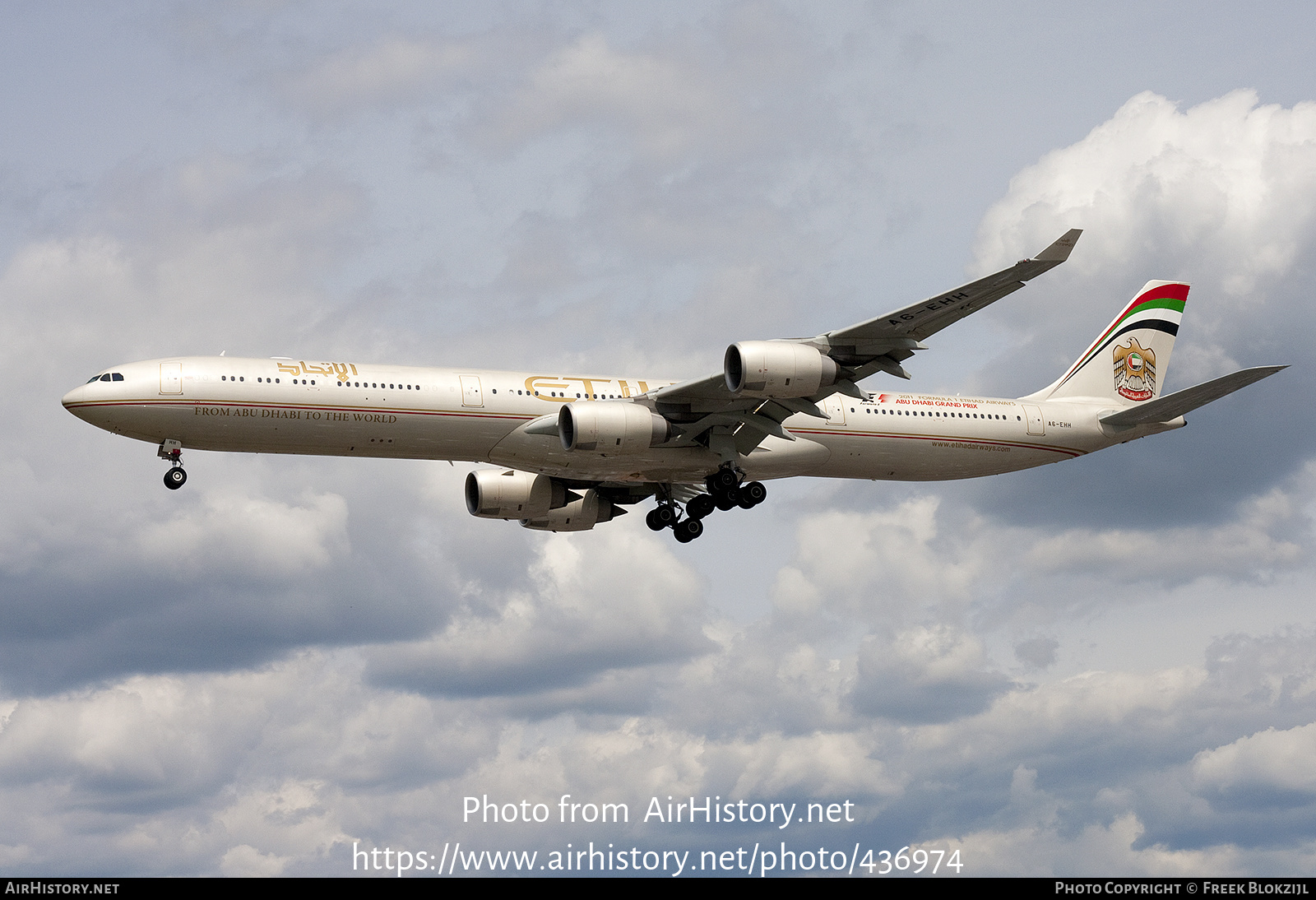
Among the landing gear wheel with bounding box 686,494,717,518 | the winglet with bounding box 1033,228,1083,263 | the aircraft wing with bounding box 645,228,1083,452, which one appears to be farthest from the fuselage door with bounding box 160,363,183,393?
the winglet with bounding box 1033,228,1083,263

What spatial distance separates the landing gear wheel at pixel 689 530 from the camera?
50656 mm

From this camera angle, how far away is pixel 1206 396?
47469 mm

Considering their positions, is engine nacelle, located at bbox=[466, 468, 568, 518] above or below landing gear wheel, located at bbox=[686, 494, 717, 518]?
above

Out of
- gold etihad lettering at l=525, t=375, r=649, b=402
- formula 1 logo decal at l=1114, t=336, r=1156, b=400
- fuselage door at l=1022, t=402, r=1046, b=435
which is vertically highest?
formula 1 logo decal at l=1114, t=336, r=1156, b=400

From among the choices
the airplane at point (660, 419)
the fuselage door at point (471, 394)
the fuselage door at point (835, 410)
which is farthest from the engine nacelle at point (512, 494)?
the fuselage door at point (835, 410)

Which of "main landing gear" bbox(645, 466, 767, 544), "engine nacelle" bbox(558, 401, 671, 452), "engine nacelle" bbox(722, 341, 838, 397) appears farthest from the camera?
"main landing gear" bbox(645, 466, 767, 544)

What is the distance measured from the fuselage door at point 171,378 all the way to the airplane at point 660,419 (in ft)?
0.16

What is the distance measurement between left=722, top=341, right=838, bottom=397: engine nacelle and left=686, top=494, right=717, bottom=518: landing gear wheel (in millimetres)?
8828

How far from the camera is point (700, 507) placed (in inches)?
1976

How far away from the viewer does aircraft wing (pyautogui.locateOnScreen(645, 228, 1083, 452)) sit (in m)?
38.5

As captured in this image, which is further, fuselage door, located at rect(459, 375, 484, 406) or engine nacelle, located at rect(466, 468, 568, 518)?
engine nacelle, located at rect(466, 468, 568, 518)

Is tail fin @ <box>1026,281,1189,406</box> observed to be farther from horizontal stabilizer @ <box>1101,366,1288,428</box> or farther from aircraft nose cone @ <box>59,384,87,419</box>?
aircraft nose cone @ <box>59,384,87,419</box>

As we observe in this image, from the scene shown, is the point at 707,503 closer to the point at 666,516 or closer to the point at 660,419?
the point at 666,516
